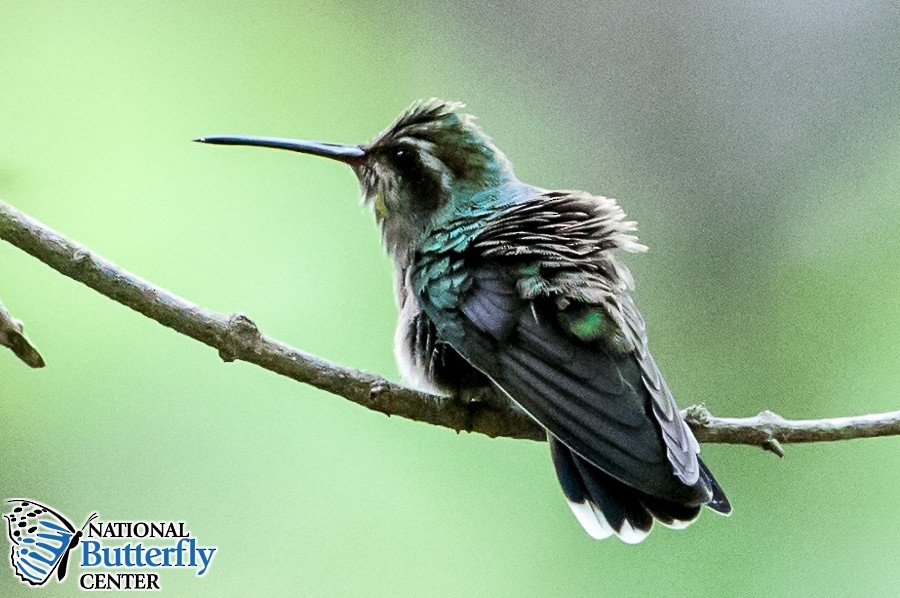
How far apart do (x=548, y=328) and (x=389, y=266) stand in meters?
0.63

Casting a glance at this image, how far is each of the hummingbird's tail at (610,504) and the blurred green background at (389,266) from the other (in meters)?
0.64

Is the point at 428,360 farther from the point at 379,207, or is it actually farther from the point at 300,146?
the point at 300,146


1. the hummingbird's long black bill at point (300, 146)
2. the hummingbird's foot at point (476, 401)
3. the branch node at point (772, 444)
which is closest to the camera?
the branch node at point (772, 444)

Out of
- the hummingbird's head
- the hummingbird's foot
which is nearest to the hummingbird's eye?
the hummingbird's head

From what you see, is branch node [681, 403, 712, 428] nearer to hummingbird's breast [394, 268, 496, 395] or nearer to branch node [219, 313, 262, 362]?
hummingbird's breast [394, 268, 496, 395]

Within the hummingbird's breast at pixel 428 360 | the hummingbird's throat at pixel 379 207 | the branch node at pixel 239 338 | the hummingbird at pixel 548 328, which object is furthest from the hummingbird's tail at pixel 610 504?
the hummingbird's throat at pixel 379 207

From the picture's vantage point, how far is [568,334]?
1.79 meters

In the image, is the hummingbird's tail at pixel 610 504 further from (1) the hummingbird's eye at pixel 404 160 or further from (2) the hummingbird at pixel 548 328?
(1) the hummingbird's eye at pixel 404 160

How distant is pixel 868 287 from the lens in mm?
2744

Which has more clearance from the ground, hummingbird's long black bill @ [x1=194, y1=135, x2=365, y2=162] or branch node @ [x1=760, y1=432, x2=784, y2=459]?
hummingbird's long black bill @ [x1=194, y1=135, x2=365, y2=162]

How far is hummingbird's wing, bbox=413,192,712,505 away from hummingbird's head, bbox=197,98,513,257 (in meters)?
0.19

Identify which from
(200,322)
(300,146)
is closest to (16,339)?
(200,322)

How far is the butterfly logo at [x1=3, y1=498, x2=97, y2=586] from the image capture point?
2057 millimetres

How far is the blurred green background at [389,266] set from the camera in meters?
2.27
